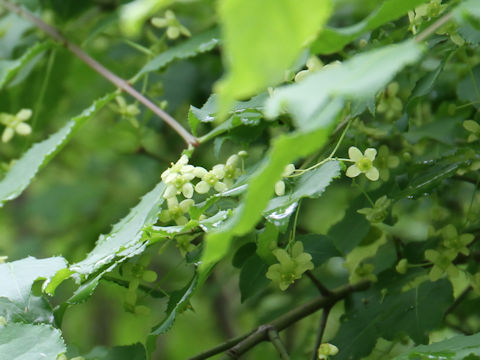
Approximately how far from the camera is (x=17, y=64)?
1.27m

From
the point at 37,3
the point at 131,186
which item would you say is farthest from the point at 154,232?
the point at 131,186

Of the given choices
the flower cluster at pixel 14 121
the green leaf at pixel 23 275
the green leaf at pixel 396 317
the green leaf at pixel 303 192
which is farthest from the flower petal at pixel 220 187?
the flower cluster at pixel 14 121

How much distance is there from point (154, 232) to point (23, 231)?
2.87m

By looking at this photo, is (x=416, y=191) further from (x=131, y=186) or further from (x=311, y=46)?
(x=131, y=186)

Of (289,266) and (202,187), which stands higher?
(202,187)

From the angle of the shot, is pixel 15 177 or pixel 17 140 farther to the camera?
pixel 17 140

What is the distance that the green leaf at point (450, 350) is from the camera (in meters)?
0.69

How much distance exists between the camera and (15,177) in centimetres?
112

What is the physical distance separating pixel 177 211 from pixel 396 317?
0.39 metres

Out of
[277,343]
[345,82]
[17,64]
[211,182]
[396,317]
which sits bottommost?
[396,317]

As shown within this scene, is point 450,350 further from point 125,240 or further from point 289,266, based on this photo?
point 125,240

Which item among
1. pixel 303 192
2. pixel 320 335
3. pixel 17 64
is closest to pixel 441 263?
pixel 320 335

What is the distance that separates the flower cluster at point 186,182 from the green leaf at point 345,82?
411 millimetres

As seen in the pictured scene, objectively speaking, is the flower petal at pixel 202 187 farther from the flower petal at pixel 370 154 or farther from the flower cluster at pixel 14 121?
the flower cluster at pixel 14 121
